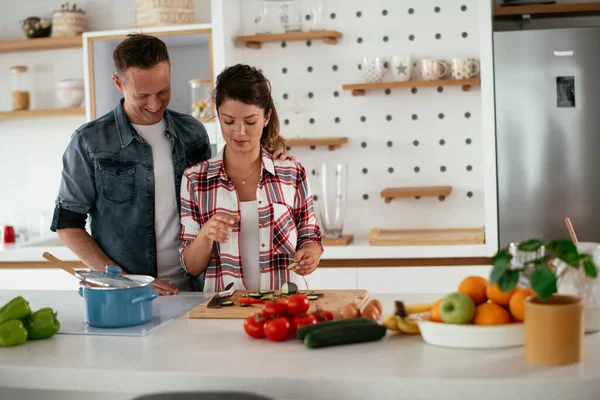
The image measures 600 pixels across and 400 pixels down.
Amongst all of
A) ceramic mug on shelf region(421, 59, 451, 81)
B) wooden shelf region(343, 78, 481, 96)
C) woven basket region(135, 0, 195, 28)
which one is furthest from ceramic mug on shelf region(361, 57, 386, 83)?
woven basket region(135, 0, 195, 28)

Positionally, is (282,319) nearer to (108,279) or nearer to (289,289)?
(289,289)

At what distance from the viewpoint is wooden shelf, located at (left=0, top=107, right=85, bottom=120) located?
4188mm

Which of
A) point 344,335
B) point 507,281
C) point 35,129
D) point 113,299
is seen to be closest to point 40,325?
point 113,299

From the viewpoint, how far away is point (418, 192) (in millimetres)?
3836

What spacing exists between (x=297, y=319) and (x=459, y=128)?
255 centimetres

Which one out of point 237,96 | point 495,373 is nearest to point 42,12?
point 237,96

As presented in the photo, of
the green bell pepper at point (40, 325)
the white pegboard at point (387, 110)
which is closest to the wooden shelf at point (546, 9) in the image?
the white pegboard at point (387, 110)

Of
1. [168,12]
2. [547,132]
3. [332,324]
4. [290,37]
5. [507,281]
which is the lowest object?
[332,324]

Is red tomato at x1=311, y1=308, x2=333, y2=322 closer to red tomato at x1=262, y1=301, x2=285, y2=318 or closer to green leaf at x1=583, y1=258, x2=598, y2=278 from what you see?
red tomato at x1=262, y1=301, x2=285, y2=318

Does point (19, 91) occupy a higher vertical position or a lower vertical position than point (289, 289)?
higher

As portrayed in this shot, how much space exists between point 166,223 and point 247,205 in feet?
0.99

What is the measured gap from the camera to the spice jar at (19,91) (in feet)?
14.5

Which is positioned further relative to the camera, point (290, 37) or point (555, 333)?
point (290, 37)

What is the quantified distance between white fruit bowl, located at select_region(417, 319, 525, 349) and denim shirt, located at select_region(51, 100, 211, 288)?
1.15 m
